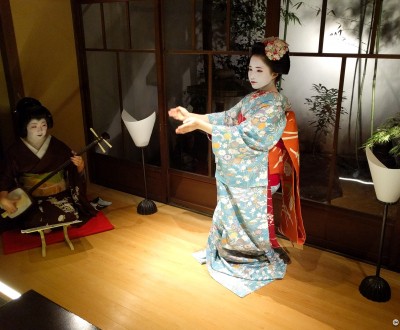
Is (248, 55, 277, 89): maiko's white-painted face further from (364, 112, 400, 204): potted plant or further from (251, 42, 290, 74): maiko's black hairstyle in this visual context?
(364, 112, 400, 204): potted plant

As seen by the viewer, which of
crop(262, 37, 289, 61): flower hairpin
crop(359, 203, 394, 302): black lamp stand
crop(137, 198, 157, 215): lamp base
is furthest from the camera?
crop(137, 198, 157, 215): lamp base

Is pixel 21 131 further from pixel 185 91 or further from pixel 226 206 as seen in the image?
pixel 185 91

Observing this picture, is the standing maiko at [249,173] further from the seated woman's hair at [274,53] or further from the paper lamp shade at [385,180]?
the paper lamp shade at [385,180]

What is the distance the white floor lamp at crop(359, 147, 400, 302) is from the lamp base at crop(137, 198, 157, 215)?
2.06 m

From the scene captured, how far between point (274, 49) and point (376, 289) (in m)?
1.71

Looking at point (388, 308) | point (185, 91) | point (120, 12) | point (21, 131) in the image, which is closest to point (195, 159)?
point (185, 91)

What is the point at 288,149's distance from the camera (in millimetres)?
2627

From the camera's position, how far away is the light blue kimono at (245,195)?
250 cm

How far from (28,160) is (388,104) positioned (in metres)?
3.86

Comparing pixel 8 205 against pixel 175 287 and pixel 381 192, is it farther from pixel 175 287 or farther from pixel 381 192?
pixel 381 192

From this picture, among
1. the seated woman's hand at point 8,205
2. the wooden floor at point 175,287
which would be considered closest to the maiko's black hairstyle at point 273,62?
the wooden floor at point 175,287

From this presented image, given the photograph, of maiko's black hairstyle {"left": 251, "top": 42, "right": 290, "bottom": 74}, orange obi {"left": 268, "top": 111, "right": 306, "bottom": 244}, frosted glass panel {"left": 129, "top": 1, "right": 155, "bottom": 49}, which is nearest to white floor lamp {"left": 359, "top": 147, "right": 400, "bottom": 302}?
orange obi {"left": 268, "top": 111, "right": 306, "bottom": 244}

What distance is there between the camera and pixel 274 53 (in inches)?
95.9

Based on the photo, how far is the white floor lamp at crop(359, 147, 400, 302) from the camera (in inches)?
90.9
